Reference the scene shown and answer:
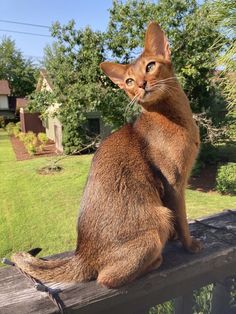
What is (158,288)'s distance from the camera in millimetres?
1404

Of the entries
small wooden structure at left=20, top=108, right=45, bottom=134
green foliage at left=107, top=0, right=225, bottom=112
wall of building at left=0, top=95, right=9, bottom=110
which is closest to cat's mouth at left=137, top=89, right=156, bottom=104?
green foliage at left=107, top=0, right=225, bottom=112

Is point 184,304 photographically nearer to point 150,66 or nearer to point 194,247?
point 194,247

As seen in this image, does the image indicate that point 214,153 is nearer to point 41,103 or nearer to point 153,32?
point 41,103

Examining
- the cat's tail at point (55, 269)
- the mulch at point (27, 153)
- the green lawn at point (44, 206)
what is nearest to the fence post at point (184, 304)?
the cat's tail at point (55, 269)

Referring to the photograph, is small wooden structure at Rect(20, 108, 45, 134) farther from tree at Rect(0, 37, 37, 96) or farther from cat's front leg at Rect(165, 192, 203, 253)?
cat's front leg at Rect(165, 192, 203, 253)

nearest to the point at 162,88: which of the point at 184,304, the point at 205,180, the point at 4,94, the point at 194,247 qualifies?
the point at 194,247

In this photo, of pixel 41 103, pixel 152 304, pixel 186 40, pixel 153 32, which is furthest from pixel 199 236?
pixel 41 103

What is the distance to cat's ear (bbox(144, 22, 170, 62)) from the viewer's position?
1675mm

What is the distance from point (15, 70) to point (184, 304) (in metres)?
42.1

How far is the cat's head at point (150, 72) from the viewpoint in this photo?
1577mm

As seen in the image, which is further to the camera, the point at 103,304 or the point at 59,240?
the point at 59,240

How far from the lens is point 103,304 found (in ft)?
4.22

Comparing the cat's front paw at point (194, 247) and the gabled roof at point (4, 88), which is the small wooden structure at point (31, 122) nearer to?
the gabled roof at point (4, 88)

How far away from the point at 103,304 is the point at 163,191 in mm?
577
